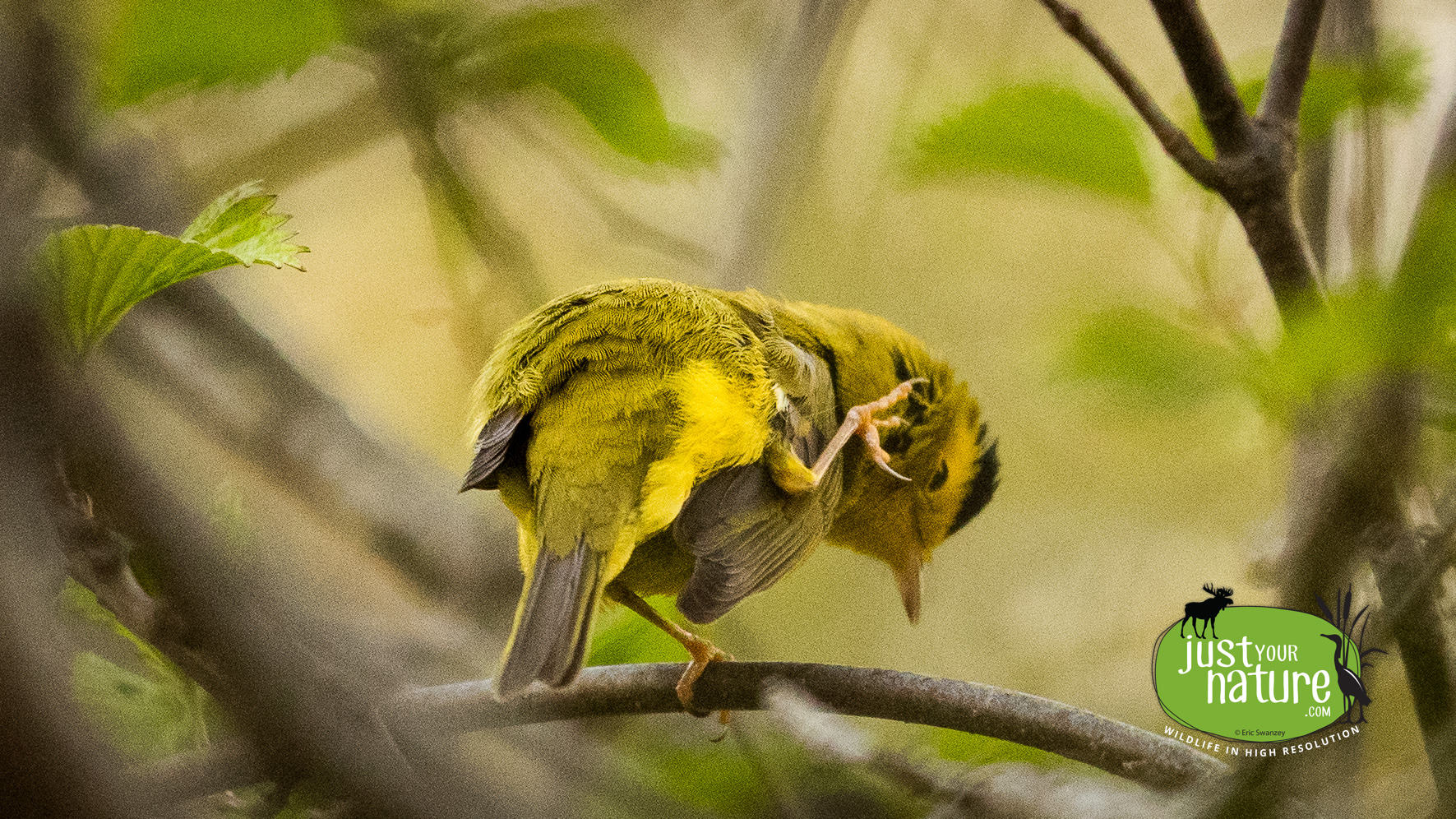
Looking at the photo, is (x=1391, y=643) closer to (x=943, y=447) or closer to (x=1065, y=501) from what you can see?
(x=943, y=447)

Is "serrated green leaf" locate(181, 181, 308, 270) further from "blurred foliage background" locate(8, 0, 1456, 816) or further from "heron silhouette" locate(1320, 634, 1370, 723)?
"heron silhouette" locate(1320, 634, 1370, 723)

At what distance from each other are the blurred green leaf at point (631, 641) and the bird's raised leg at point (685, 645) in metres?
0.01

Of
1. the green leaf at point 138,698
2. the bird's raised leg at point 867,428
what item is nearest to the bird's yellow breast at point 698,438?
the bird's raised leg at point 867,428

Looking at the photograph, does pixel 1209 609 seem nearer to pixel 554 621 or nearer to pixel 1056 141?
pixel 1056 141

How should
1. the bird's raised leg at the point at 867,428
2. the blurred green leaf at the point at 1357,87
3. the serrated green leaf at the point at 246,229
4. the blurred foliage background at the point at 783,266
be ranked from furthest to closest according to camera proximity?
the bird's raised leg at the point at 867,428 < the blurred green leaf at the point at 1357,87 < the blurred foliage background at the point at 783,266 < the serrated green leaf at the point at 246,229

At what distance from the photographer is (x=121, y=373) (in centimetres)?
48

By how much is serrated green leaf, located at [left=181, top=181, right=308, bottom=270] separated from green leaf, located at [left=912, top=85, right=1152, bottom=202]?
0.52 metres

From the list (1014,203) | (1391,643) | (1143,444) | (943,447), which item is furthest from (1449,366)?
(1014,203)

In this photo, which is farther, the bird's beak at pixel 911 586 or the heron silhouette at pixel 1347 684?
the bird's beak at pixel 911 586

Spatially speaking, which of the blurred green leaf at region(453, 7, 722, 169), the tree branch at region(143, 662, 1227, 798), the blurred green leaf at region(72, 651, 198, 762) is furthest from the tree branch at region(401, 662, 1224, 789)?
the blurred green leaf at region(453, 7, 722, 169)

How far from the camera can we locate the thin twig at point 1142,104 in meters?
0.60

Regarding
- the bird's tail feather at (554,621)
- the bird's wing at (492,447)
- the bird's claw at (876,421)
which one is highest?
the bird's wing at (492,447)

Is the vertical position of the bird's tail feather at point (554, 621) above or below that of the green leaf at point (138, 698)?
below

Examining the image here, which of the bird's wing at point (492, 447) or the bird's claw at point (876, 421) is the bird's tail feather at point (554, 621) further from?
the bird's claw at point (876, 421)
